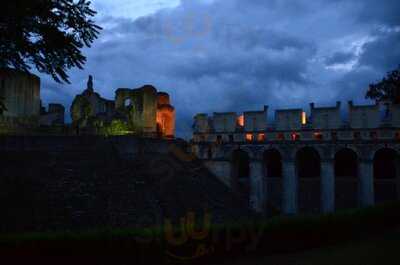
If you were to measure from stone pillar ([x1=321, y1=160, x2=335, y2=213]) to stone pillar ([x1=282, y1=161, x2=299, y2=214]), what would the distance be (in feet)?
6.93

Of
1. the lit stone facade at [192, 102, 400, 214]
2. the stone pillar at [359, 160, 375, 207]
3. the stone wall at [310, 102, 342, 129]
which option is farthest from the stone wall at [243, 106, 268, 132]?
the stone pillar at [359, 160, 375, 207]

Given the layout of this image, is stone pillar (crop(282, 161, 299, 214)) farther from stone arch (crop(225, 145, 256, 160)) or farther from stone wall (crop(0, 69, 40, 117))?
stone wall (crop(0, 69, 40, 117))

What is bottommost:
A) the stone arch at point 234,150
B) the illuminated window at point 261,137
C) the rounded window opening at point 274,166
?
the rounded window opening at point 274,166

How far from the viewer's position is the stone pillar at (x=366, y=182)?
29312 mm

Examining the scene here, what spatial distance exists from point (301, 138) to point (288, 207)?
5.94 metres

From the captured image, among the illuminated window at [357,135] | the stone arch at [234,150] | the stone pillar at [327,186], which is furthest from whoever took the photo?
the stone arch at [234,150]

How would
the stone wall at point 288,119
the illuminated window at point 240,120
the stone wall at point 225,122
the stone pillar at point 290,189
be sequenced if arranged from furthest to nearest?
1. the illuminated window at point 240,120
2. the stone wall at point 225,122
3. the stone wall at point 288,119
4. the stone pillar at point 290,189

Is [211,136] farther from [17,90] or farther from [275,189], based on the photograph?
[17,90]

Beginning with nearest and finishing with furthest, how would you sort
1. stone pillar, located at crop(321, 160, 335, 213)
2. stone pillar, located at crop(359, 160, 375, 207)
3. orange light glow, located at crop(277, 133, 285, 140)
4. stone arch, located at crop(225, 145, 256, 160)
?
stone pillar, located at crop(359, 160, 375, 207) → stone pillar, located at crop(321, 160, 335, 213) → stone arch, located at crop(225, 145, 256, 160) → orange light glow, located at crop(277, 133, 285, 140)

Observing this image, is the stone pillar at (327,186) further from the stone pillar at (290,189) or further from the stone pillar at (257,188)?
the stone pillar at (257,188)

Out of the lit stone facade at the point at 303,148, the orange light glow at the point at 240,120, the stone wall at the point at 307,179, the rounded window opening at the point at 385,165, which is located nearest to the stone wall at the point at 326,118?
the lit stone facade at the point at 303,148

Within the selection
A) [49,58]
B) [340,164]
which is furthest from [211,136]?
[49,58]

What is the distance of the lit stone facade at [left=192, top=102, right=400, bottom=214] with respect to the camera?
98.1 feet

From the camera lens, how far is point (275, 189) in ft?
→ 117
